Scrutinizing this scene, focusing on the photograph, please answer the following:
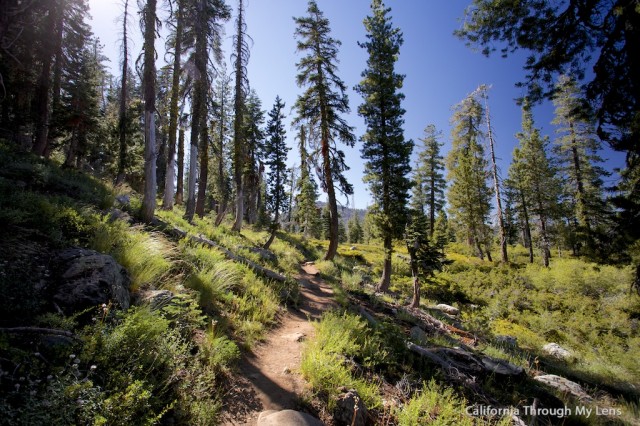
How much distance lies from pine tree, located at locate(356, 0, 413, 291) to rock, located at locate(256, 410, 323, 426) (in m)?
12.8

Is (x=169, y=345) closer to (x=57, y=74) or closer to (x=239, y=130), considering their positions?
(x=239, y=130)

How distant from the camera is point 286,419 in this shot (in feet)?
10.7

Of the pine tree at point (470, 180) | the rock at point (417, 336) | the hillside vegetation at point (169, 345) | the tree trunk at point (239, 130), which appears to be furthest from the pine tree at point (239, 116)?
the pine tree at point (470, 180)

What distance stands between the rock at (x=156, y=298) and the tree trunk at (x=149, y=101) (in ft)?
17.2

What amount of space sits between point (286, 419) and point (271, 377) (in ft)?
3.59

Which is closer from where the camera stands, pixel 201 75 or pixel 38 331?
pixel 38 331

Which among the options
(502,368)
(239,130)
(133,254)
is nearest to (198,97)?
(239,130)

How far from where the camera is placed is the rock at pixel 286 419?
3.21m

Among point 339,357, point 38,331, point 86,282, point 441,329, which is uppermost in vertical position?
point 86,282

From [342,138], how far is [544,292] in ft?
60.4

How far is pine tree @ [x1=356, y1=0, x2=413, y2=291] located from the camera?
15766 millimetres

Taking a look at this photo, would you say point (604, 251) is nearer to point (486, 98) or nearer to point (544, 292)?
point (544, 292)

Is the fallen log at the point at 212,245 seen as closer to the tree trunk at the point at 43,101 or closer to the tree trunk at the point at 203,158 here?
the tree trunk at the point at 203,158

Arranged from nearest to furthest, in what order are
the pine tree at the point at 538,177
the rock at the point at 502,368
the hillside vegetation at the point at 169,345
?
1. the hillside vegetation at the point at 169,345
2. the rock at the point at 502,368
3. the pine tree at the point at 538,177
